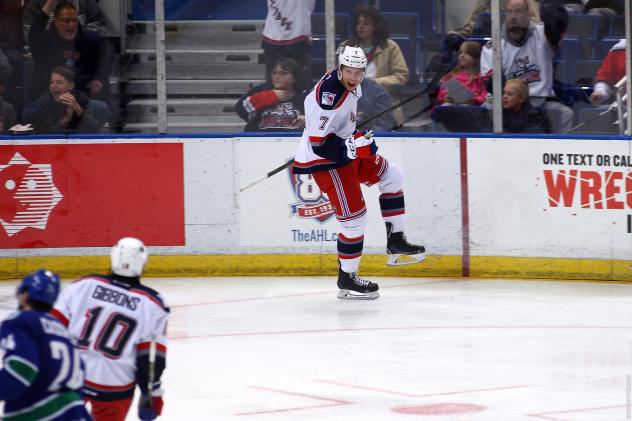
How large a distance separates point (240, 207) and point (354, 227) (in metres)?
1.46

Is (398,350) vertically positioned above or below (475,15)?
below

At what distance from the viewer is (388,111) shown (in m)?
9.95

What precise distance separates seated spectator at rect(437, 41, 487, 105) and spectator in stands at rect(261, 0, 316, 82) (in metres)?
1.02

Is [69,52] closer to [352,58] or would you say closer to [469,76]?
[352,58]

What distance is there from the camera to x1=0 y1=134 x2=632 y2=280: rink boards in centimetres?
1009

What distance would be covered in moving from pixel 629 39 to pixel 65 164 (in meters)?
4.27

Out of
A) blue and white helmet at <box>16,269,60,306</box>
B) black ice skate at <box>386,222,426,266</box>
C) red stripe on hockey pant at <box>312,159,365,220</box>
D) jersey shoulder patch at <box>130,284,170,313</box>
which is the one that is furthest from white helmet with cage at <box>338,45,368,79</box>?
blue and white helmet at <box>16,269,60,306</box>

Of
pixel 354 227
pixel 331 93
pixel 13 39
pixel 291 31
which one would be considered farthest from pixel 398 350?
pixel 13 39

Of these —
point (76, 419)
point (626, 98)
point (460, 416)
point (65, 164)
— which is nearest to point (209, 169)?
point (65, 164)

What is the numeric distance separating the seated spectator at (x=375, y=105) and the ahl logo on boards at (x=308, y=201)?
59 cm

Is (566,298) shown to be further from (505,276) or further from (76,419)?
(76,419)

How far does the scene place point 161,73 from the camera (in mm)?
10375

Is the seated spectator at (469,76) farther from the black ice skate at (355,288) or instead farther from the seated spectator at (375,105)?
the black ice skate at (355,288)

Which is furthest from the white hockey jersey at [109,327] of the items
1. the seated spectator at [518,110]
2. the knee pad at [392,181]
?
the seated spectator at [518,110]
